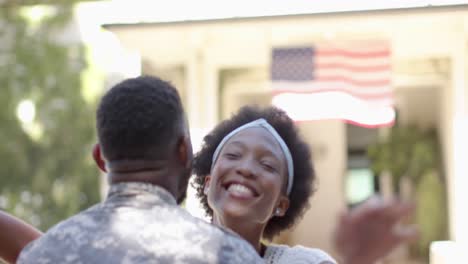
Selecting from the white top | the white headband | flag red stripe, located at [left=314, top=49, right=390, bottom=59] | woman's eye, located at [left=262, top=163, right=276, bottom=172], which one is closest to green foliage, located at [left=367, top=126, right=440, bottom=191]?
flag red stripe, located at [left=314, top=49, right=390, bottom=59]

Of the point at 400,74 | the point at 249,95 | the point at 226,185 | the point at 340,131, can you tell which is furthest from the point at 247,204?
the point at 340,131

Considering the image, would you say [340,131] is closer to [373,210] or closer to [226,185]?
[226,185]

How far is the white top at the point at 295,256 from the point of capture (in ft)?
9.43

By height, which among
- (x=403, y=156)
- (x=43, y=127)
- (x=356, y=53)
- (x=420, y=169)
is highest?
(x=356, y=53)

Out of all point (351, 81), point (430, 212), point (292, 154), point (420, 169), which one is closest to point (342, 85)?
point (351, 81)

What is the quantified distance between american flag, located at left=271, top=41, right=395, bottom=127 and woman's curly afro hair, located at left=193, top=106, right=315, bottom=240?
5.52 meters

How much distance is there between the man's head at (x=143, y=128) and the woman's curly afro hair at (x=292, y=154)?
4.13 feet

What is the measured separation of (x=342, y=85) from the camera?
9055mm

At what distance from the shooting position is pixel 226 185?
3066 millimetres

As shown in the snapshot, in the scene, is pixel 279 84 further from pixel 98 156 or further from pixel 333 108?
pixel 98 156

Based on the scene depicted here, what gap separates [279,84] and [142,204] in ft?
23.7

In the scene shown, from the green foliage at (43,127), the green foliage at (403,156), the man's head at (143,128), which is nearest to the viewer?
the man's head at (143,128)

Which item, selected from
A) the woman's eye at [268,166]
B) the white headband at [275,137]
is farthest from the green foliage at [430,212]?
the woman's eye at [268,166]

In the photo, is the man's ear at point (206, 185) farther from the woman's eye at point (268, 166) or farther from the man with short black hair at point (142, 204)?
the man with short black hair at point (142, 204)
